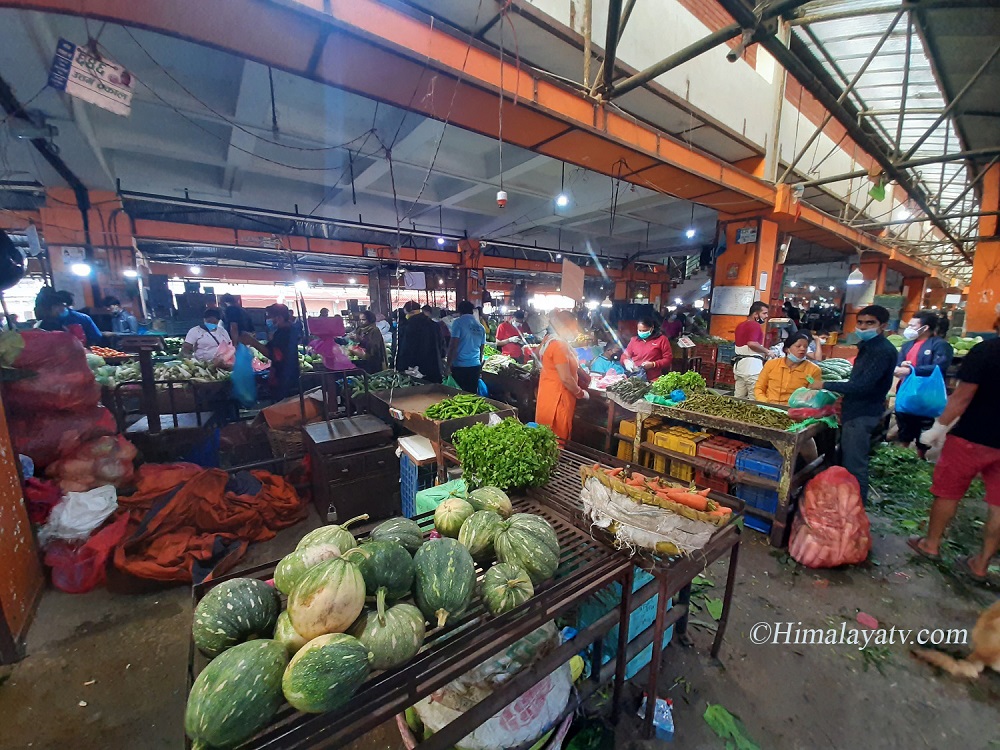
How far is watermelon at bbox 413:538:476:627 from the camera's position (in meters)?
1.30

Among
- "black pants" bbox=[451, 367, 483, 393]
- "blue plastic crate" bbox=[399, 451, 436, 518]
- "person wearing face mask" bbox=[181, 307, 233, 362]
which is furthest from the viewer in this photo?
"black pants" bbox=[451, 367, 483, 393]

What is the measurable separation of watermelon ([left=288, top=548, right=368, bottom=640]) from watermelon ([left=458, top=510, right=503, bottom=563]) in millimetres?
520

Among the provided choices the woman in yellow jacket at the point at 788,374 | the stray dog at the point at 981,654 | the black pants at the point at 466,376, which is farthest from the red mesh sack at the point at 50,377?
the woman in yellow jacket at the point at 788,374

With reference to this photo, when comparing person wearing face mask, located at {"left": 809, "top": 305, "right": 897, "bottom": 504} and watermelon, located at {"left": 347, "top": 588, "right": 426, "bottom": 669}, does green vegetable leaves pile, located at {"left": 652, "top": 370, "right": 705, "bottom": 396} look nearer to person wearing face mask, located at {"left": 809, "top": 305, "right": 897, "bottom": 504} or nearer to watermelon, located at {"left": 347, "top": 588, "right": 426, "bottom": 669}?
person wearing face mask, located at {"left": 809, "top": 305, "right": 897, "bottom": 504}

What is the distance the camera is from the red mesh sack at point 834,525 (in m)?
3.30

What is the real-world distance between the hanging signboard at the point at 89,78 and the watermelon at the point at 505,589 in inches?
148

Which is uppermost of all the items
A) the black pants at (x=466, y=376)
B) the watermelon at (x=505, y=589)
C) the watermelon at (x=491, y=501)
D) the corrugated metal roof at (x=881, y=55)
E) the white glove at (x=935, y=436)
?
the corrugated metal roof at (x=881, y=55)

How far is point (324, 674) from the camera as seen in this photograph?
0.99 m

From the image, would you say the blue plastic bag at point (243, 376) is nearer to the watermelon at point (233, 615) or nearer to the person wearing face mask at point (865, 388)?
the watermelon at point (233, 615)

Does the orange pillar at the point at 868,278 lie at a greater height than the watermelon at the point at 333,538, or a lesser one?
greater

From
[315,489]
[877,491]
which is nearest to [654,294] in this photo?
[877,491]

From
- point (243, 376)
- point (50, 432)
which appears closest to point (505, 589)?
point (50, 432)

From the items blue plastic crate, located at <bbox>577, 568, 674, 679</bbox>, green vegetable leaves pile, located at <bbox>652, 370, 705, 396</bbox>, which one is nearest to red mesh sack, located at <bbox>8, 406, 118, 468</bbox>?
blue plastic crate, located at <bbox>577, 568, 674, 679</bbox>

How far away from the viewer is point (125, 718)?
87.0 inches
